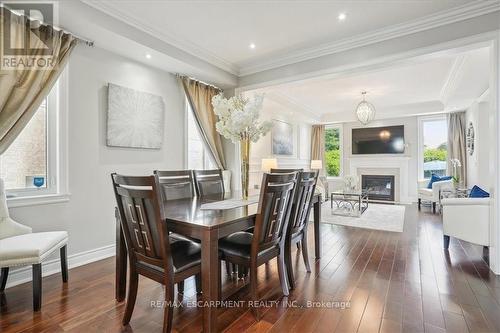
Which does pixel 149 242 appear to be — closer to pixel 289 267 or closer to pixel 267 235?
pixel 267 235

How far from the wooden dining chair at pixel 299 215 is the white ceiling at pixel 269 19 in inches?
70.7

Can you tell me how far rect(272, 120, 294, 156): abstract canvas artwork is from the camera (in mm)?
6181

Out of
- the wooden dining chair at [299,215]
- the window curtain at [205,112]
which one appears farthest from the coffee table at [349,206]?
the wooden dining chair at [299,215]

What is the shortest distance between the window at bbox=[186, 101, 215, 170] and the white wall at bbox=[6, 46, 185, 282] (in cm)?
89

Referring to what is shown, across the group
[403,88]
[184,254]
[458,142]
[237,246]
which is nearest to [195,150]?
[237,246]

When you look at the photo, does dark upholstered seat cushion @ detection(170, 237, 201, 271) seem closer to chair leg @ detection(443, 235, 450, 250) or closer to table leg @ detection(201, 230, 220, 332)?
table leg @ detection(201, 230, 220, 332)

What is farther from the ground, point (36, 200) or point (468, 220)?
point (36, 200)

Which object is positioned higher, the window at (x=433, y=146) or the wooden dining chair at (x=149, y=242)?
the window at (x=433, y=146)

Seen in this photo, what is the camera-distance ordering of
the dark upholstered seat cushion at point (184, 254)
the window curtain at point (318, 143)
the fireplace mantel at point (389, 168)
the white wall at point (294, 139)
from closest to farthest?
the dark upholstered seat cushion at point (184, 254)
the white wall at point (294, 139)
the fireplace mantel at point (389, 168)
the window curtain at point (318, 143)

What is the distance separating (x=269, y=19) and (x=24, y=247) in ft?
10.4

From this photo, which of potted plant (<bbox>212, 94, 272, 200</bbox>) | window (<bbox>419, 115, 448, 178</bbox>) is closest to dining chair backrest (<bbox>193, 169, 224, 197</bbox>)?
potted plant (<bbox>212, 94, 272, 200</bbox>)

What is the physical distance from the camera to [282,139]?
654cm

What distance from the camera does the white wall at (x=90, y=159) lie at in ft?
8.94

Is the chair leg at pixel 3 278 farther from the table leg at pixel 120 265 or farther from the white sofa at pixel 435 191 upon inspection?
the white sofa at pixel 435 191
